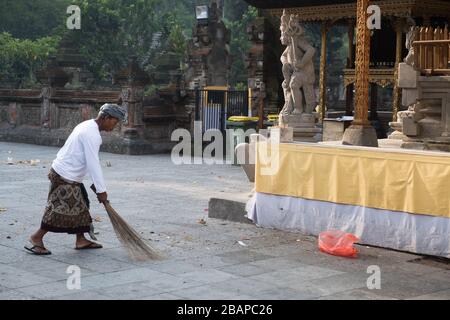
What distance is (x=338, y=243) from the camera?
31.4 feet

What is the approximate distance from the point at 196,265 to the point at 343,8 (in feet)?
40.8

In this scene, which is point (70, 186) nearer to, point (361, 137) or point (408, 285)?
point (408, 285)

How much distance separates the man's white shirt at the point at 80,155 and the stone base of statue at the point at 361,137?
392 centimetres

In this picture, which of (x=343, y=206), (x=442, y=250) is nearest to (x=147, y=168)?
(x=343, y=206)

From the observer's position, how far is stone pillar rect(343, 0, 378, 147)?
37.1 feet

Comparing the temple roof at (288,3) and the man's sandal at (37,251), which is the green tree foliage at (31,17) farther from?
the man's sandal at (37,251)

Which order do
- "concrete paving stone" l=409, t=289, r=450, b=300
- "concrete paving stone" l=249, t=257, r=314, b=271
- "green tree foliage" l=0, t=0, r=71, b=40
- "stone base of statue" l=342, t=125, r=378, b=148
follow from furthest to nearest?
"green tree foliage" l=0, t=0, r=71, b=40 < "stone base of statue" l=342, t=125, r=378, b=148 < "concrete paving stone" l=249, t=257, r=314, b=271 < "concrete paving stone" l=409, t=289, r=450, b=300

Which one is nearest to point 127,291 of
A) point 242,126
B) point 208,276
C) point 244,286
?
point 208,276

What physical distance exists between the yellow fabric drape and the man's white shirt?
113 inches

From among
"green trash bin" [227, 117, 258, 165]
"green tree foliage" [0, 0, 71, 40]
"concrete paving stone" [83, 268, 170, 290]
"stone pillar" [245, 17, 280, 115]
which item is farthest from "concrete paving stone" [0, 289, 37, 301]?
"green tree foliage" [0, 0, 71, 40]

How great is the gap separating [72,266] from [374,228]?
369cm

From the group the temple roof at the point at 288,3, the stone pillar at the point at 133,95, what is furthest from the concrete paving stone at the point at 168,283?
the stone pillar at the point at 133,95

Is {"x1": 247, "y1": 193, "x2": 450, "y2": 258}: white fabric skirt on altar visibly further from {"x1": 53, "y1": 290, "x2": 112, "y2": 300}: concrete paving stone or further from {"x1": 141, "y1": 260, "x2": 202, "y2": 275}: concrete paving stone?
{"x1": 53, "y1": 290, "x2": 112, "y2": 300}: concrete paving stone
